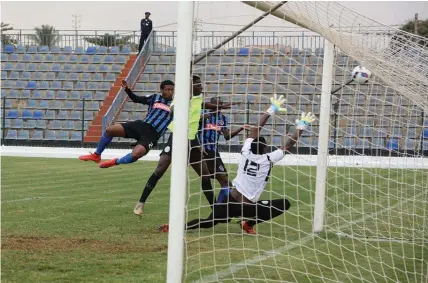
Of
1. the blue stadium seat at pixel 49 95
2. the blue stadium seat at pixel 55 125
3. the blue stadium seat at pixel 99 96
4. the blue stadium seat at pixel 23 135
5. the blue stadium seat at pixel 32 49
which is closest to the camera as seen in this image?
the blue stadium seat at pixel 23 135

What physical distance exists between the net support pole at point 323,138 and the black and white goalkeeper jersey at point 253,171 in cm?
117

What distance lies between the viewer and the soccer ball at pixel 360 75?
36.3ft

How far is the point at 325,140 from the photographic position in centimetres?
985

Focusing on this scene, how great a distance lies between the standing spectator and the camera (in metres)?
32.1

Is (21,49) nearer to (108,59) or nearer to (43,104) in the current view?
(43,104)

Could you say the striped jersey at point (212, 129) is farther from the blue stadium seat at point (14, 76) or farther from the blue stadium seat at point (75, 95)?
the blue stadium seat at point (14, 76)

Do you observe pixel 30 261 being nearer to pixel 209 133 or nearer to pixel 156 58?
pixel 209 133

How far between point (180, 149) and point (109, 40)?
33384mm

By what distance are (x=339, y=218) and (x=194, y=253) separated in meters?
3.57

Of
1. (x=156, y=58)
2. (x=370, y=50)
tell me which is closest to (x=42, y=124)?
(x=156, y=58)

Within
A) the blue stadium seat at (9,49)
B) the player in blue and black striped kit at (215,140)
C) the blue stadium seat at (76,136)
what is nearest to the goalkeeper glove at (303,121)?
the player in blue and black striped kit at (215,140)

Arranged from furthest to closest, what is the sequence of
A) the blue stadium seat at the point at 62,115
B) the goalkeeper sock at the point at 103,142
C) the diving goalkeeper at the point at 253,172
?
the blue stadium seat at the point at 62,115, the goalkeeper sock at the point at 103,142, the diving goalkeeper at the point at 253,172

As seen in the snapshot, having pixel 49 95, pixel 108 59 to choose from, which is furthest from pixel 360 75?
pixel 108 59

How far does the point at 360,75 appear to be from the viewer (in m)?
11.1
